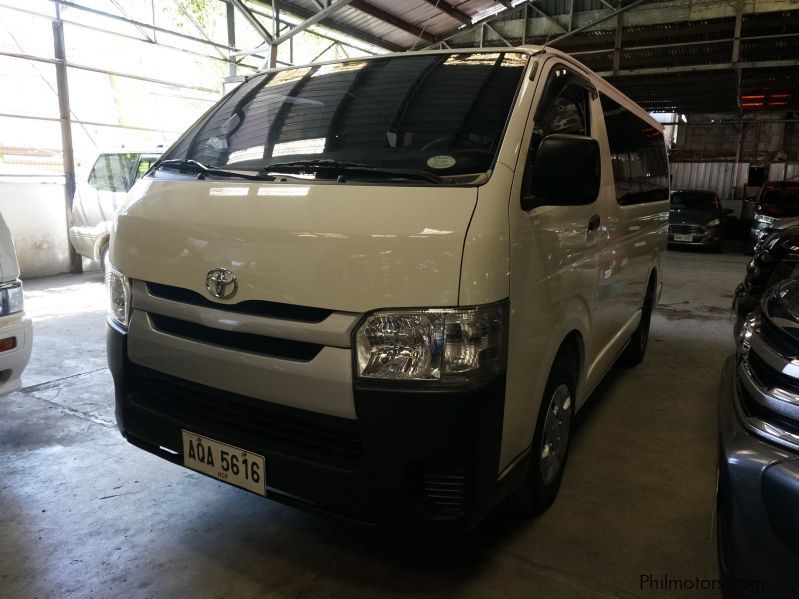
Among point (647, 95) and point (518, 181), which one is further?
point (647, 95)

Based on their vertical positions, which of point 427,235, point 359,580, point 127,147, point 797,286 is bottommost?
point 359,580

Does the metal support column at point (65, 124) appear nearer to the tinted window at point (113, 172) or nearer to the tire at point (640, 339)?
the tinted window at point (113, 172)

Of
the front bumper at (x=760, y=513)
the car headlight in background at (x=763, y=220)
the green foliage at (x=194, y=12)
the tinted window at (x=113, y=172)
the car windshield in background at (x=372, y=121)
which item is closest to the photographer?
the front bumper at (x=760, y=513)

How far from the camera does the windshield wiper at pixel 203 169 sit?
2.07 meters

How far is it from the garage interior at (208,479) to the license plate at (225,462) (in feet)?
1.14

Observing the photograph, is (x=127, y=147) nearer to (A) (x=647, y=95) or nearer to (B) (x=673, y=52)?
(B) (x=673, y=52)

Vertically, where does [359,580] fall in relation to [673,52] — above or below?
below

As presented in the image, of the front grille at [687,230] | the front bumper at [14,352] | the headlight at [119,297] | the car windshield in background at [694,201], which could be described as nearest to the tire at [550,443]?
the headlight at [119,297]

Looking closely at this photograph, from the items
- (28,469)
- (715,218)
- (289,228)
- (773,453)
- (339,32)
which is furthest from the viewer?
(715,218)

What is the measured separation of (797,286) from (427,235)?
1.42 metres

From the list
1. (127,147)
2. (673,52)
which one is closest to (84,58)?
(127,147)

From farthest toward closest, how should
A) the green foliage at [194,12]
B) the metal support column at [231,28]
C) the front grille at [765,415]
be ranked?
the metal support column at [231,28]
the green foliage at [194,12]
the front grille at [765,415]

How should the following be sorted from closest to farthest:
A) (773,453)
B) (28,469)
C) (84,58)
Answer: (773,453)
(28,469)
(84,58)

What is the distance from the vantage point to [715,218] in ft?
41.1
